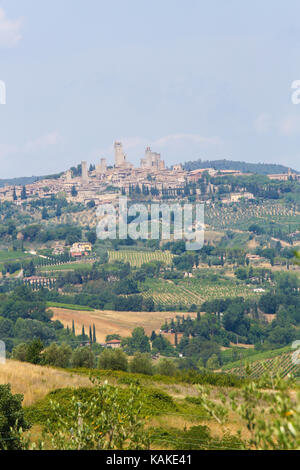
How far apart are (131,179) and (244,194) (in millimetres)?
27726

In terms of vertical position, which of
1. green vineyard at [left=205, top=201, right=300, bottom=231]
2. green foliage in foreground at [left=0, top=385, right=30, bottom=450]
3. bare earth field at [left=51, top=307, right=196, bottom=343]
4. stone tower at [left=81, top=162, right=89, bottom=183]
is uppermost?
stone tower at [left=81, top=162, right=89, bottom=183]

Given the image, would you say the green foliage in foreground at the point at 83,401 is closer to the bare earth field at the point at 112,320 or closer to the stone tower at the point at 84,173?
the bare earth field at the point at 112,320

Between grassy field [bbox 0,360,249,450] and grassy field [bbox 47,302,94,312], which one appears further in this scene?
grassy field [bbox 47,302,94,312]

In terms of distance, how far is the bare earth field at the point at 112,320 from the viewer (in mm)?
54031

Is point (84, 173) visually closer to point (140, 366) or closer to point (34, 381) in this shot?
point (140, 366)

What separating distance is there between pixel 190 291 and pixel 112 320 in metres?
13.0

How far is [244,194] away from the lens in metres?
121

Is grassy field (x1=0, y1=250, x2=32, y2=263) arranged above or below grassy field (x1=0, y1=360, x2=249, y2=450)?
below

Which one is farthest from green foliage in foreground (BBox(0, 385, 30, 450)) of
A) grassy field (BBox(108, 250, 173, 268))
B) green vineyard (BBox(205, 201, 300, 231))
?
green vineyard (BBox(205, 201, 300, 231))

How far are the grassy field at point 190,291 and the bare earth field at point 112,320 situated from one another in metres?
3.76

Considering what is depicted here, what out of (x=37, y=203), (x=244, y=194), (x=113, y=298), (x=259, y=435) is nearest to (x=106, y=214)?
(x=37, y=203)

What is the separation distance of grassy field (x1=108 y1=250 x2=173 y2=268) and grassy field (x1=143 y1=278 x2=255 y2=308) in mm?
9143

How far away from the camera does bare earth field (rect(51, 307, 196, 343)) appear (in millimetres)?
54031

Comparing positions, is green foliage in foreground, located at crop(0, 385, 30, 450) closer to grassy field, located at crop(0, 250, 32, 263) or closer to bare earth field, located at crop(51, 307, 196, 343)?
bare earth field, located at crop(51, 307, 196, 343)
